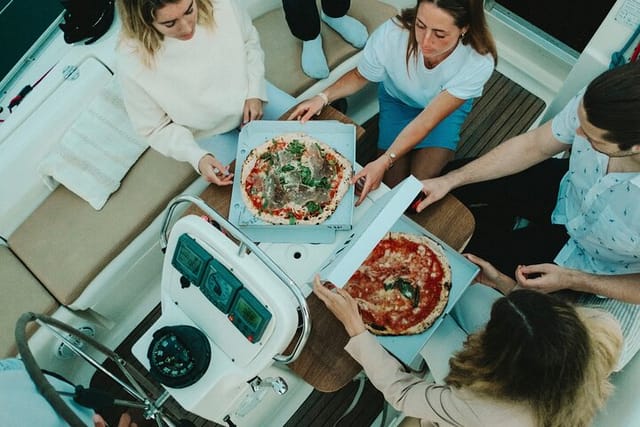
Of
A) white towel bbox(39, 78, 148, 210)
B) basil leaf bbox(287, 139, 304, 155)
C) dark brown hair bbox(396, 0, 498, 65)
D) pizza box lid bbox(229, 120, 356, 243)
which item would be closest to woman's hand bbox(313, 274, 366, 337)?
pizza box lid bbox(229, 120, 356, 243)

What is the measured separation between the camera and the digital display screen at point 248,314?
45.0 inches

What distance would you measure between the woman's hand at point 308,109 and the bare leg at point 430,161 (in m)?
0.46

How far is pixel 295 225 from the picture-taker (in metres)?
1.50

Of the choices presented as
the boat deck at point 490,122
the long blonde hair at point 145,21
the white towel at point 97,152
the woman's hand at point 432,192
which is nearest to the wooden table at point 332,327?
the woman's hand at point 432,192

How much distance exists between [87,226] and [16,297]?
362mm

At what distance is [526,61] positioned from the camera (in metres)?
2.66

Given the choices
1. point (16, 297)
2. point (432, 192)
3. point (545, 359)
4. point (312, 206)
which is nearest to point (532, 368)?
point (545, 359)

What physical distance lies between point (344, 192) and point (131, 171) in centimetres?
99

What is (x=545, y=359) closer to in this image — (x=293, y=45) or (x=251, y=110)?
(x=251, y=110)

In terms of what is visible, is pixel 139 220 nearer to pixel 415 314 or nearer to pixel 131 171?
pixel 131 171

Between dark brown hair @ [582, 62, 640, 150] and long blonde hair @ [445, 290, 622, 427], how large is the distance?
0.45m

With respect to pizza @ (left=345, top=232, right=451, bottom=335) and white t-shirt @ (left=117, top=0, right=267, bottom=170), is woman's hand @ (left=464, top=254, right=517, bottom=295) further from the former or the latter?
white t-shirt @ (left=117, top=0, right=267, bottom=170)

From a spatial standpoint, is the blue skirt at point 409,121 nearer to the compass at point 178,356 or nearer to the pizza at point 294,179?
the pizza at point 294,179

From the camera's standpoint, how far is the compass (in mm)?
1244
